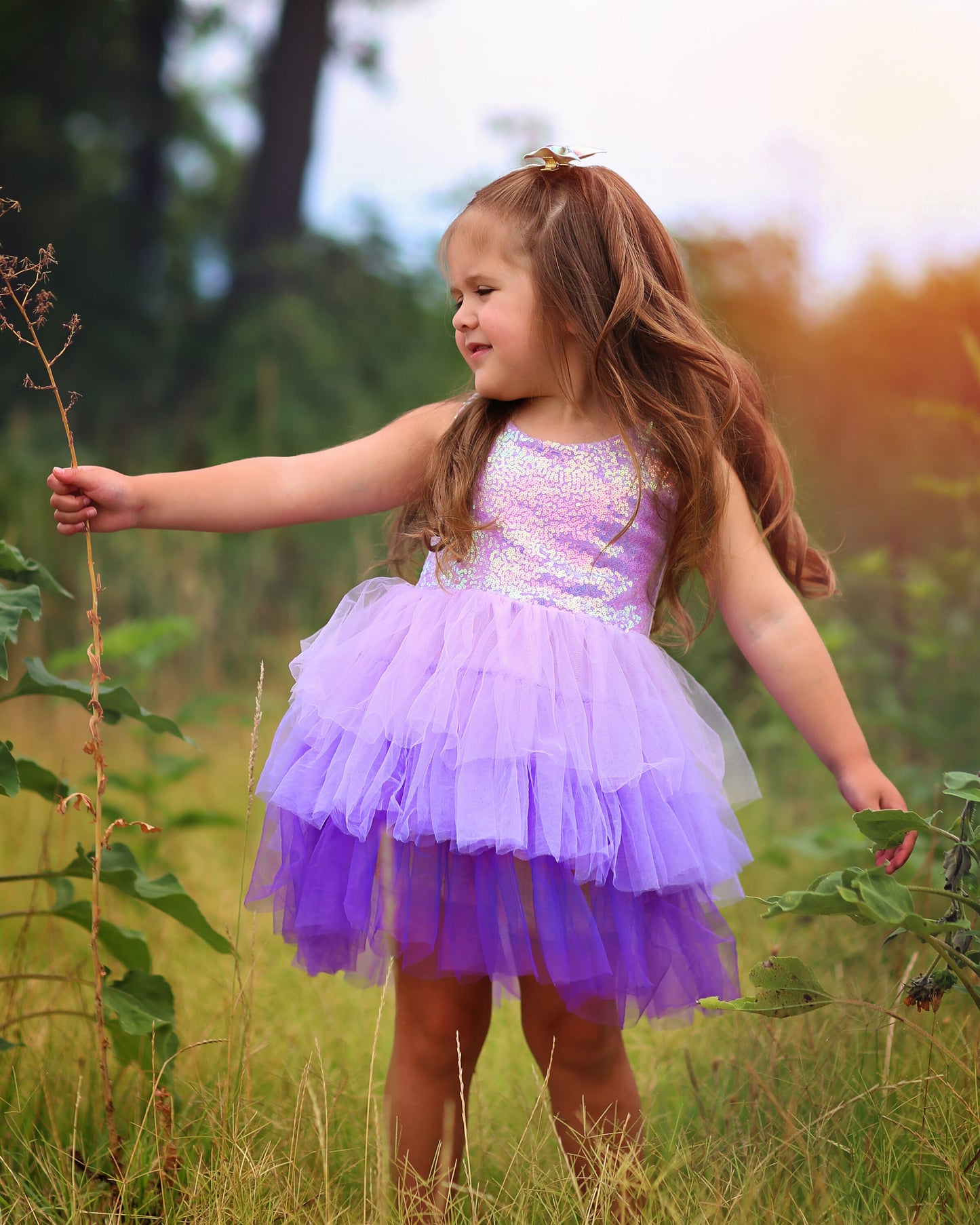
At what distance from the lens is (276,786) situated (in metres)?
1.54

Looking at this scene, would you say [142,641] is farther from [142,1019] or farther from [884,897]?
[884,897]

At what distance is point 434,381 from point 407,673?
6696 millimetres

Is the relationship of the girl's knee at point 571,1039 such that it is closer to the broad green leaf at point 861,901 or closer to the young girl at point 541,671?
the young girl at point 541,671

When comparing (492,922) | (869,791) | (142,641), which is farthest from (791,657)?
(142,641)

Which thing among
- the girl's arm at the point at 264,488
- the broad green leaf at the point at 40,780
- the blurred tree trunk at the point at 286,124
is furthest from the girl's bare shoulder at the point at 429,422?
the blurred tree trunk at the point at 286,124

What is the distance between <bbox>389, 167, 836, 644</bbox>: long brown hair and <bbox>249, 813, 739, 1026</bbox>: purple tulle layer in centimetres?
47

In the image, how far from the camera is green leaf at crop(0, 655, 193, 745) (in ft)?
5.14

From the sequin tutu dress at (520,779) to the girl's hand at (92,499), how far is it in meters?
0.33

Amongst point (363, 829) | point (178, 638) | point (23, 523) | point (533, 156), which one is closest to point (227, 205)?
point (23, 523)

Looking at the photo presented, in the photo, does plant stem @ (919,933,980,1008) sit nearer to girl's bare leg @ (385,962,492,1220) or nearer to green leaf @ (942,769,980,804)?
green leaf @ (942,769,980,804)

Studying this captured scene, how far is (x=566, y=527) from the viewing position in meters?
1.66

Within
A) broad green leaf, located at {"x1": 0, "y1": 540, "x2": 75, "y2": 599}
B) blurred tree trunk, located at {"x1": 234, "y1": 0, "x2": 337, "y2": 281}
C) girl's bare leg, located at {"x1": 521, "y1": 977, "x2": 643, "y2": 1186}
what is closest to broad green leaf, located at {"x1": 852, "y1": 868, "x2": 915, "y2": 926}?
girl's bare leg, located at {"x1": 521, "y1": 977, "x2": 643, "y2": 1186}

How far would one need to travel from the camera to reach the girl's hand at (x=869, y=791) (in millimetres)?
1573

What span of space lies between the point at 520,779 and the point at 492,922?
0.19 metres
